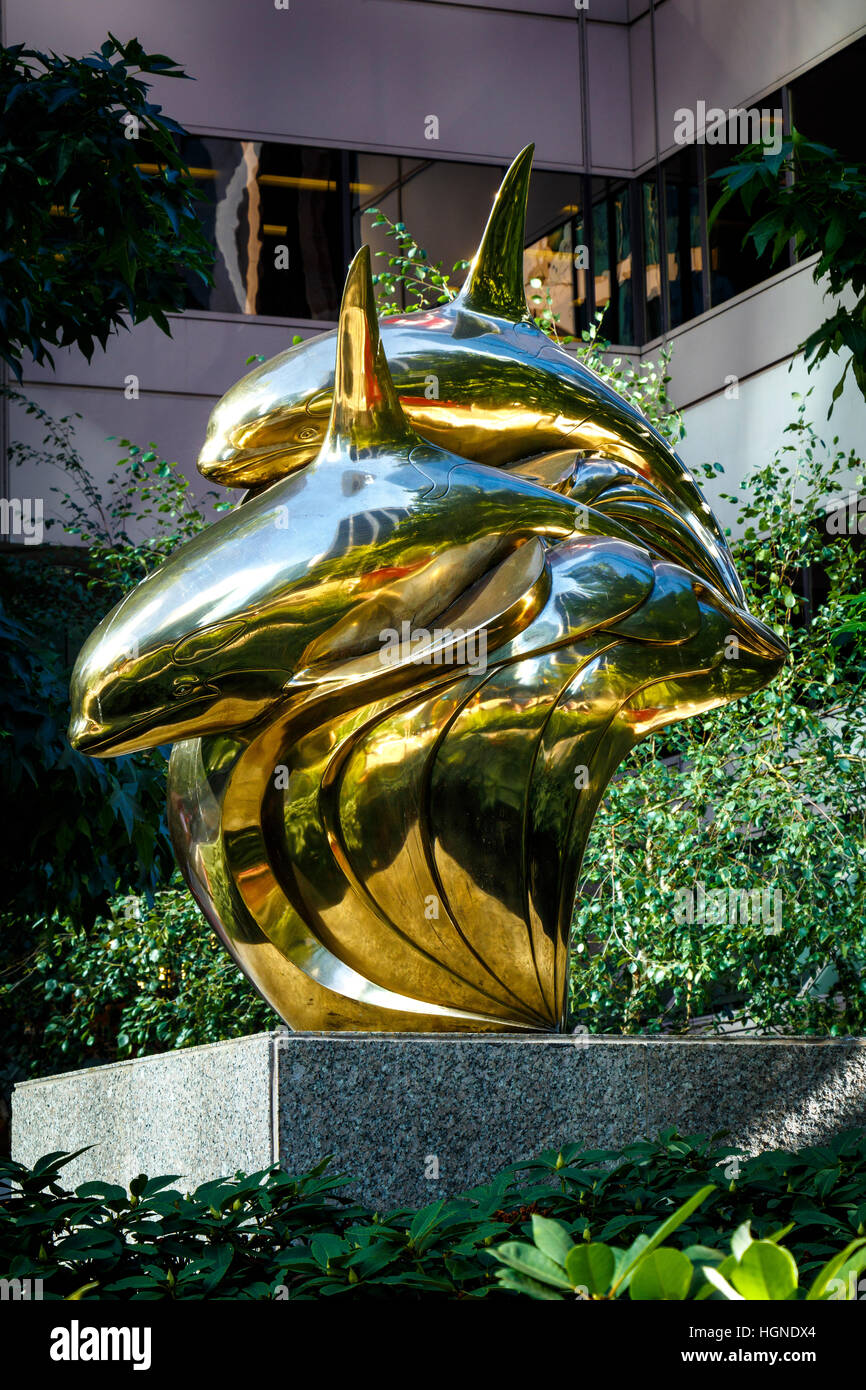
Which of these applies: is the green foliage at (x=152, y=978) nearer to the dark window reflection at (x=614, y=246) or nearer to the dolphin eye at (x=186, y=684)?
the dolphin eye at (x=186, y=684)

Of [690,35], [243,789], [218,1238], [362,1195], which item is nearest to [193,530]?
[243,789]

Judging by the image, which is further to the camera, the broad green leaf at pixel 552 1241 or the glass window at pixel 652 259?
the glass window at pixel 652 259

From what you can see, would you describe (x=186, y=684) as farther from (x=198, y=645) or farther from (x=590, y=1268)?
(x=590, y=1268)

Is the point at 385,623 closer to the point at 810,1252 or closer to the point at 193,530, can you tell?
the point at 810,1252

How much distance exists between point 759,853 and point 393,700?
5192 mm

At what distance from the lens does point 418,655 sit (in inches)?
175

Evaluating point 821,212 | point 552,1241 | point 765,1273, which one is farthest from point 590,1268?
point 821,212

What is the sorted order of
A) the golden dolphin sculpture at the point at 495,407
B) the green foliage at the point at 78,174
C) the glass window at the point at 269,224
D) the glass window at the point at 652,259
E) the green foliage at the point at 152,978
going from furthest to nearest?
the glass window at the point at 652,259
the glass window at the point at 269,224
the green foliage at the point at 152,978
the green foliage at the point at 78,174
the golden dolphin sculpture at the point at 495,407

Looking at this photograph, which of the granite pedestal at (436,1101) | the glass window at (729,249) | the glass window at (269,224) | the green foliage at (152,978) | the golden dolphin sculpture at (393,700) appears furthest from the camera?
the glass window at (269,224)

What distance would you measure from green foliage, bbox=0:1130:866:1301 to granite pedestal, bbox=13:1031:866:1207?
0.32 meters

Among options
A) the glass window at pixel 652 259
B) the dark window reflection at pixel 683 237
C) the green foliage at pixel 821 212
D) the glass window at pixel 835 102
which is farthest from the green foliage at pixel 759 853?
the glass window at pixel 652 259

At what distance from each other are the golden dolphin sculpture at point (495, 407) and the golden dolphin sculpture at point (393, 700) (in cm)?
21

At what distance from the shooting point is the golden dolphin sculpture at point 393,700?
4.32 m

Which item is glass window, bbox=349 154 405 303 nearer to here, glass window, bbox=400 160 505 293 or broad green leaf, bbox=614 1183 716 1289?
glass window, bbox=400 160 505 293
